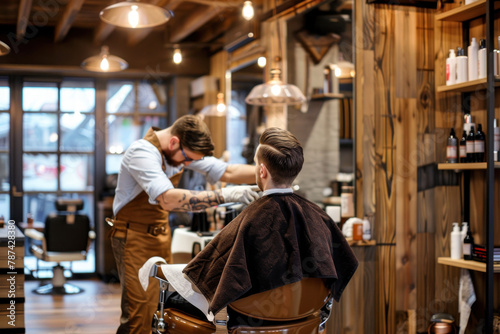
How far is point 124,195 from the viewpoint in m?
2.77

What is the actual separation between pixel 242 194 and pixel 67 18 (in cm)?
342

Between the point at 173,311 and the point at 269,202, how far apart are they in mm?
594

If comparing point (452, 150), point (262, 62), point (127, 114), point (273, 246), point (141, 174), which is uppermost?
point (262, 62)

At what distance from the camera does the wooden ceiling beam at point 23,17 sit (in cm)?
474

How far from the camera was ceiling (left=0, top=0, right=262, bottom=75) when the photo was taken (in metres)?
5.39

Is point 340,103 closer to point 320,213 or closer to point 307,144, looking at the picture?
point 307,144

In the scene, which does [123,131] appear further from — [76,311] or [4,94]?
[76,311]

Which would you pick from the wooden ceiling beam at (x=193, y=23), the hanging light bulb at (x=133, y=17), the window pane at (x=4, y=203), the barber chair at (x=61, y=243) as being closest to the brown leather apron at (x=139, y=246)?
the hanging light bulb at (x=133, y=17)

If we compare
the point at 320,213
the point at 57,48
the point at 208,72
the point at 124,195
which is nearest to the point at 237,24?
the point at 208,72

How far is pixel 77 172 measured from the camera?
6.43 m

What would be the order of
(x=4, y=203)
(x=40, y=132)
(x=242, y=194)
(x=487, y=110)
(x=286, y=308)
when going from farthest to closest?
(x=40, y=132), (x=4, y=203), (x=487, y=110), (x=242, y=194), (x=286, y=308)

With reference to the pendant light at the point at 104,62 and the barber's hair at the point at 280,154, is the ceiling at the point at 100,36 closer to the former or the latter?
the pendant light at the point at 104,62

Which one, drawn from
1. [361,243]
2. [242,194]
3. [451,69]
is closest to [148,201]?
[242,194]

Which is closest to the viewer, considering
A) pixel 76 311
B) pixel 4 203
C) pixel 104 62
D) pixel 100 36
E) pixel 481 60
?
pixel 481 60
